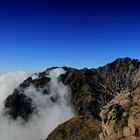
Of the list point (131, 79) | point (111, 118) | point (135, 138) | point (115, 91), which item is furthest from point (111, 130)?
point (131, 79)

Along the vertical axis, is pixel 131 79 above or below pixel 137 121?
above

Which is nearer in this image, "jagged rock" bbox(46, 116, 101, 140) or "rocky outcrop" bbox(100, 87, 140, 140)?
"rocky outcrop" bbox(100, 87, 140, 140)

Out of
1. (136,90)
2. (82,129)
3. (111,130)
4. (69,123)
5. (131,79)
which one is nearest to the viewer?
(111,130)

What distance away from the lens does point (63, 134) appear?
5074 inches

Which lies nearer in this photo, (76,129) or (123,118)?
(123,118)

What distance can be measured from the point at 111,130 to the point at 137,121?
541cm

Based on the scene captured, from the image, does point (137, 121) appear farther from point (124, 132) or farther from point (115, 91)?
point (115, 91)

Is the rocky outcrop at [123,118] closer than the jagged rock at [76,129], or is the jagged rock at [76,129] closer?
the rocky outcrop at [123,118]

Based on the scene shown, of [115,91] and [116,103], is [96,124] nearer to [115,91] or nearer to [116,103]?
[115,91]

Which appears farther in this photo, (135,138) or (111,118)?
(111,118)

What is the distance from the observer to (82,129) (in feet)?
411

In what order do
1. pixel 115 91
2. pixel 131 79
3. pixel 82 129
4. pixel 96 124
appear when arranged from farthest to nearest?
pixel 82 129, pixel 96 124, pixel 131 79, pixel 115 91

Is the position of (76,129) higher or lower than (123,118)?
lower

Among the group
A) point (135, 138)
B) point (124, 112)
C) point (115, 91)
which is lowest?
point (135, 138)
